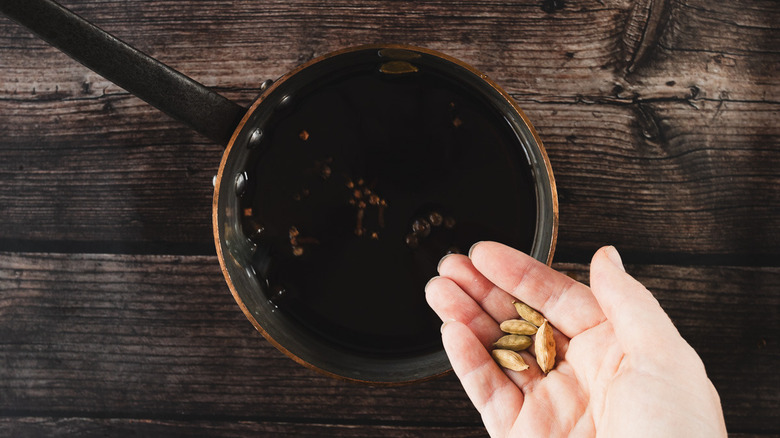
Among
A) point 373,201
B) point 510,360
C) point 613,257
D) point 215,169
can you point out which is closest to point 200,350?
point 215,169

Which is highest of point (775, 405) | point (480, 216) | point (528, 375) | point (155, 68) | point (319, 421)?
point (155, 68)

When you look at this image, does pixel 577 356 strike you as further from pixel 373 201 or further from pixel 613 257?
pixel 373 201

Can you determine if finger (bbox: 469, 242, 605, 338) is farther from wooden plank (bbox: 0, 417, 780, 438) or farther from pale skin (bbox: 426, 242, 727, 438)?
wooden plank (bbox: 0, 417, 780, 438)

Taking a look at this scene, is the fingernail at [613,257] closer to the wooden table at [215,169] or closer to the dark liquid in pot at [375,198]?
the dark liquid in pot at [375,198]

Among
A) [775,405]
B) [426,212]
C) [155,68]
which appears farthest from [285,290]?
[775,405]

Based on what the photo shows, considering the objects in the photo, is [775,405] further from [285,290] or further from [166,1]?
[166,1]

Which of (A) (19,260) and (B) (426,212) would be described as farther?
(A) (19,260)
